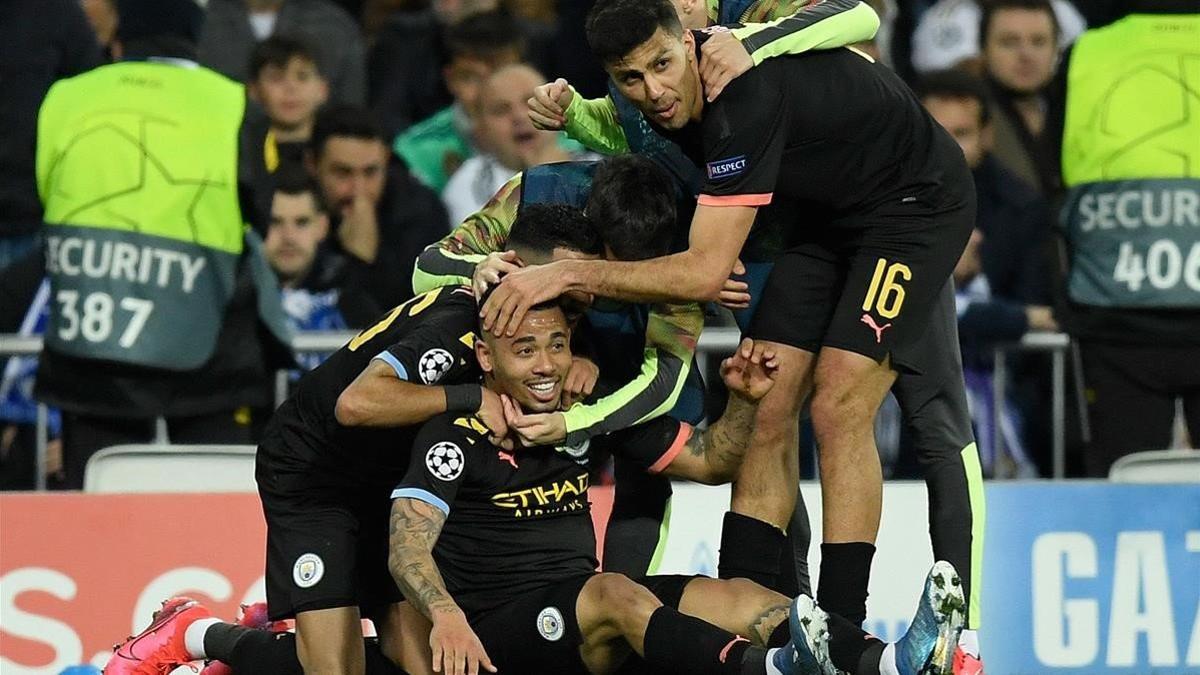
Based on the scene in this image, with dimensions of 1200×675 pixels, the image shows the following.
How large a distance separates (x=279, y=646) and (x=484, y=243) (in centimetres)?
130

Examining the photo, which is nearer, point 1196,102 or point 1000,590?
point 1000,590

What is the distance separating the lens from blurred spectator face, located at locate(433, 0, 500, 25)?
11734mm

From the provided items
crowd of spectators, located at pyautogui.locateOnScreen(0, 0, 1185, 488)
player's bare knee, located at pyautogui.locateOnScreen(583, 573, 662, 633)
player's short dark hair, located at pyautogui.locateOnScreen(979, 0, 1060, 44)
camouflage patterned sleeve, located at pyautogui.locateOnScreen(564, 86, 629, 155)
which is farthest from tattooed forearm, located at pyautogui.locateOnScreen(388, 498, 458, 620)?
player's short dark hair, located at pyautogui.locateOnScreen(979, 0, 1060, 44)

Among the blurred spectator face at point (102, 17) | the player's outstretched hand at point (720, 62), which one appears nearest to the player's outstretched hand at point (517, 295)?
the player's outstretched hand at point (720, 62)

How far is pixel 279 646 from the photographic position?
7473mm

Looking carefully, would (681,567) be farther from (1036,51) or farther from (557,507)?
(1036,51)

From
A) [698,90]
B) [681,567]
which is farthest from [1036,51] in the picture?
[698,90]

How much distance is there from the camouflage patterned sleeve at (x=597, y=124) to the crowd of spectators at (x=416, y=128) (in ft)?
6.24

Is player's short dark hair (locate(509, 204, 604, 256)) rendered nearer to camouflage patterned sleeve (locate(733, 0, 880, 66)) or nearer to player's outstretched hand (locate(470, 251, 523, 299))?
player's outstretched hand (locate(470, 251, 523, 299))

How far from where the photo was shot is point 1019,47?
10883 mm

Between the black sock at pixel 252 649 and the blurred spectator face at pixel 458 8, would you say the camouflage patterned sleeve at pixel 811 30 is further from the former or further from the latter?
the blurred spectator face at pixel 458 8

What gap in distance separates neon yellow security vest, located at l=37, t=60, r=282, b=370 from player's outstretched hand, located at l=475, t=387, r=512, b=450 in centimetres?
242

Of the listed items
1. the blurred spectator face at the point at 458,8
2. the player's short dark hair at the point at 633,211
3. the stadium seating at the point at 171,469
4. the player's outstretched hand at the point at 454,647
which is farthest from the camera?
the blurred spectator face at the point at 458,8

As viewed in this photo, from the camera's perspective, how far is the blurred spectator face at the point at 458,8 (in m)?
11.7
